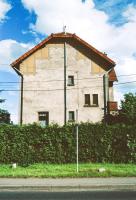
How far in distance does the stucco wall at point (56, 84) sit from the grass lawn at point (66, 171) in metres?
13.8

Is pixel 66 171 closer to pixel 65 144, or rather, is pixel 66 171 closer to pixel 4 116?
pixel 65 144

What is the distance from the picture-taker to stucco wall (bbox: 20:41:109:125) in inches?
1407

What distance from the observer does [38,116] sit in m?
35.8

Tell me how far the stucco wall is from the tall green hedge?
39.1 feet

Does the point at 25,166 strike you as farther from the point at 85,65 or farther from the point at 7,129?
the point at 85,65

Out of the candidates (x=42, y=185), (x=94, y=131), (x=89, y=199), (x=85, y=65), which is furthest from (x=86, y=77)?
(x=89, y=199)

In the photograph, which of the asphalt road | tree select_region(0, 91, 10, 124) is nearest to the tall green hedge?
the asphalt road

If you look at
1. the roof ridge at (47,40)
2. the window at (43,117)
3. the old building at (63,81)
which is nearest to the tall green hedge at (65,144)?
the old building at (63,81)

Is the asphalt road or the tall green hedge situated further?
the tall green hedge

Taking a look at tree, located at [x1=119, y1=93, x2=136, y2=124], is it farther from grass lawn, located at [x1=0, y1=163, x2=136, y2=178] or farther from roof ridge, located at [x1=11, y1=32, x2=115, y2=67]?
roof ridge, located at [x1=11, y1=32, x2=115, y2=67]

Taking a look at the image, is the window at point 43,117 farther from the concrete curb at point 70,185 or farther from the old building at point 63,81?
the concrete curb at point 70,185

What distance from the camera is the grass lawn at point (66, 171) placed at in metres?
17.9

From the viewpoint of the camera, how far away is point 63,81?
3647 cm

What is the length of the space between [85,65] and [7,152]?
1568 centimetres
